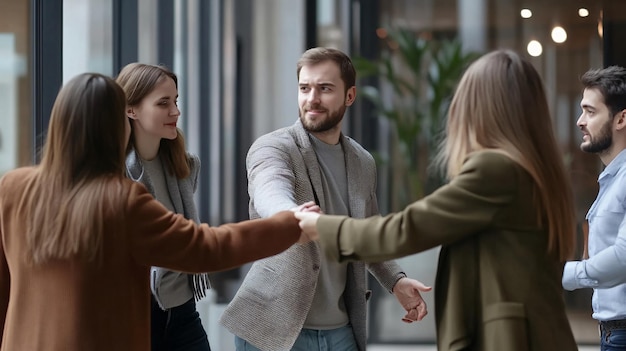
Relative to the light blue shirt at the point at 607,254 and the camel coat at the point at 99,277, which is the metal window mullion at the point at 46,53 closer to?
the camel coat at the point at 99,277

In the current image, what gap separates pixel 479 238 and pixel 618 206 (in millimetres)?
959

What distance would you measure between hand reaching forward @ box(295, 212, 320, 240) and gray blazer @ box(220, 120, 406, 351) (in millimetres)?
150

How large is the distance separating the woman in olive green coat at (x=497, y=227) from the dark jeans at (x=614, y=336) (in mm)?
800

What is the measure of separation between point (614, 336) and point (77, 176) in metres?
1.73

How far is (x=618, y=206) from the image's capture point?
3088mm

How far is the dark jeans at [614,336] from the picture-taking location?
3.05 meters

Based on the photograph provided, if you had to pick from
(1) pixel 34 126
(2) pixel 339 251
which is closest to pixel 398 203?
(1) pixel 34 126

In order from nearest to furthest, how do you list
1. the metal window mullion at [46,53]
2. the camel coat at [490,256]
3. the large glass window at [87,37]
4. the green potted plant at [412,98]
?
1. the camel coat at [490,256]
2. the metal window mullion at [46,53]
3. the large glass window at [87,37]
4. the green potted plant at [412,98]

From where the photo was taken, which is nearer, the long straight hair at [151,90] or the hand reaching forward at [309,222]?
the hand reaching forward at [309,222]

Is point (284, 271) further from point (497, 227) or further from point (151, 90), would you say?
point (497, 227)

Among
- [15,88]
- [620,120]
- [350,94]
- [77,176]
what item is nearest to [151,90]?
[350,94]

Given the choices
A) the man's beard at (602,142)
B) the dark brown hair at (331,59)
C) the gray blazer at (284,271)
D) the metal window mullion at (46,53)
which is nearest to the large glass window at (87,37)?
the metal window mullion at (46,53)

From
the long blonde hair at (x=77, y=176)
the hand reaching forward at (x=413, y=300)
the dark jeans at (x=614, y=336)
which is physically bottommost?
the dark jeans at (x=614, y=336)

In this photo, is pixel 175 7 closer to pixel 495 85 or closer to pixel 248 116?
pixel 248 116
